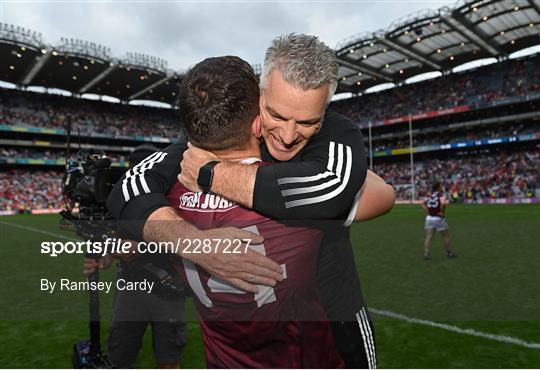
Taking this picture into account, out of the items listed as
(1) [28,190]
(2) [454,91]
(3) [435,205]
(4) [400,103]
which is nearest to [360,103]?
(4) [400,103]

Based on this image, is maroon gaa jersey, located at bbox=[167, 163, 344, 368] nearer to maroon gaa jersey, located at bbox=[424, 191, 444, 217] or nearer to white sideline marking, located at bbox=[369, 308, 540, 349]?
white sideline marking, located at bbox=[369, 308, 540, 349]

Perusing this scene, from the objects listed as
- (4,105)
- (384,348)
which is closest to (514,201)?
(384,348)

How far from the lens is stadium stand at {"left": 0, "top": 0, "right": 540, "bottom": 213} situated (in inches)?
1378

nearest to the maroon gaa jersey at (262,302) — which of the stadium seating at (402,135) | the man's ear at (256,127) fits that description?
the man's ear at (256,127)

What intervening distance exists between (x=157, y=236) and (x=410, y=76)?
51369mm

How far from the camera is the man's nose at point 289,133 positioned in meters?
A: 1.37

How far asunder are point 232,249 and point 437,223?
29.9 ft

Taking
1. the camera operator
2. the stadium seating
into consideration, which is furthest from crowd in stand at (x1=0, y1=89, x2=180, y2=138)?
the camera operator

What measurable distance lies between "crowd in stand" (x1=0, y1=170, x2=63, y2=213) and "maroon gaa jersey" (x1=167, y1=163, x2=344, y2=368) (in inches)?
1644

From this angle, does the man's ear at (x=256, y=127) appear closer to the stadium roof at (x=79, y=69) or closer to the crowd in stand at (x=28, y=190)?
the stadium roof at (x=79, y=69)

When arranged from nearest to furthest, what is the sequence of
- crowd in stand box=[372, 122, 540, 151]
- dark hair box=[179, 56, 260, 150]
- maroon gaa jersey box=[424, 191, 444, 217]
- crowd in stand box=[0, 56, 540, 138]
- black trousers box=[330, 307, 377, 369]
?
dark hair box=[179, 56, 260, 150]
black trousers box=[330, 307, 377, 369]
maroon gaa jersey box=[424, 191, 444, 217]
crowd in stand box=[372, 122, 540, 151]
crowd in stand box=[0, 56, 540, 138]

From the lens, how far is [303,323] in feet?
4.53

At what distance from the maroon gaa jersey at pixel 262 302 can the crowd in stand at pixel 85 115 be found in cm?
5326

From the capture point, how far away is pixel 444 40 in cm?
3609
